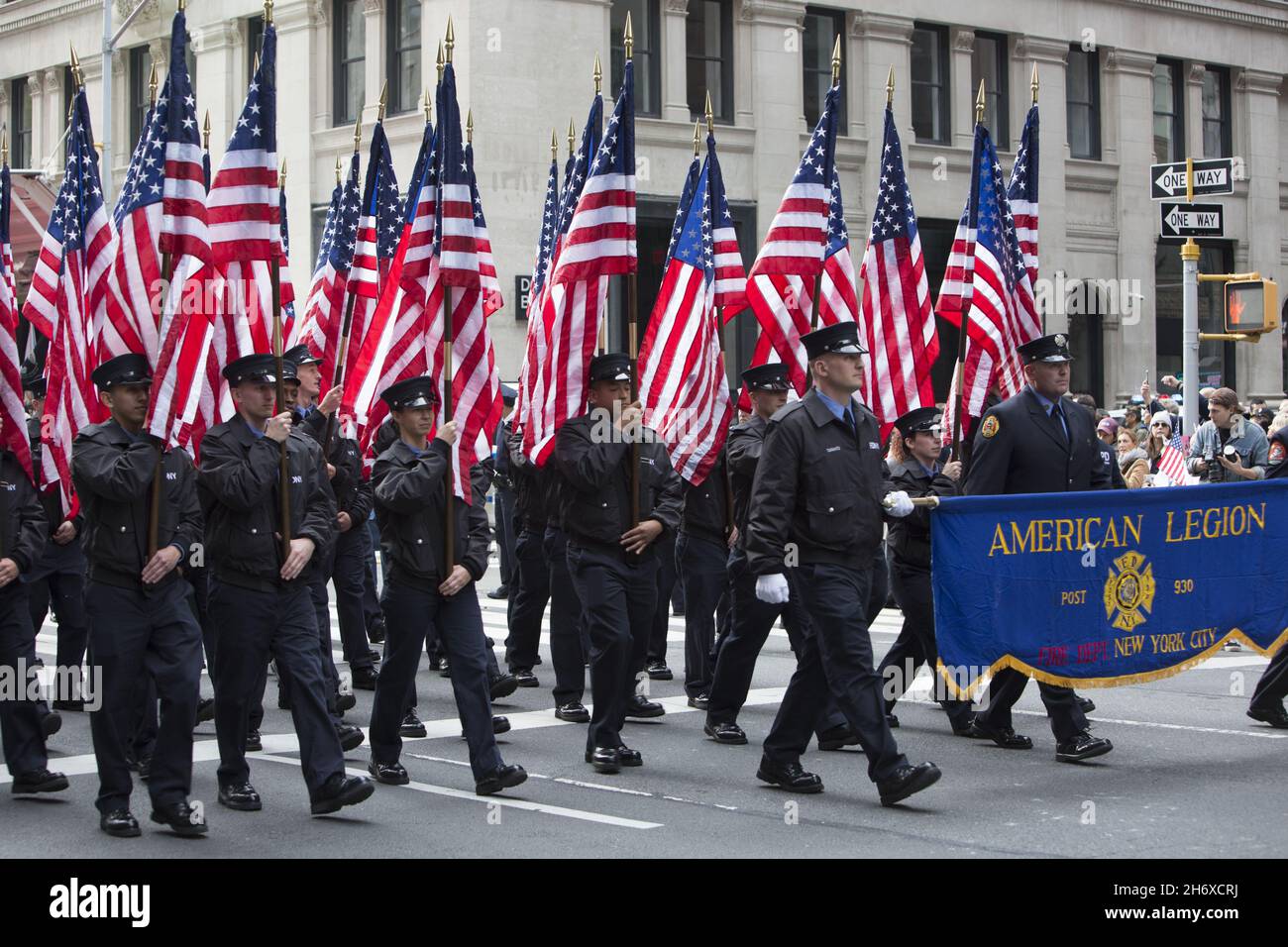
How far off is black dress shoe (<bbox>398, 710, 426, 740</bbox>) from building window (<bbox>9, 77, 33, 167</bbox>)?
31.9m

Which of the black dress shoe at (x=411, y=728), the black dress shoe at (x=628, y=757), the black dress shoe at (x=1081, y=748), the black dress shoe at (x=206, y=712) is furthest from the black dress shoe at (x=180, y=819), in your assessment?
the black dress shoe at (x=1081, y=748)

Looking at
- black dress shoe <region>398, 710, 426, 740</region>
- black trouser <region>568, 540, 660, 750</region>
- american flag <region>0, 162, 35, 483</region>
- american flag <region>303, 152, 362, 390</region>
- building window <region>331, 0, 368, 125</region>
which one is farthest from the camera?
building window <region>331, 0, 368, 125</region>

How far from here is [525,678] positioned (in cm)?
1318

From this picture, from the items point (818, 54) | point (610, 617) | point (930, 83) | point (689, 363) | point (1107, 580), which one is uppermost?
point (818, 54)

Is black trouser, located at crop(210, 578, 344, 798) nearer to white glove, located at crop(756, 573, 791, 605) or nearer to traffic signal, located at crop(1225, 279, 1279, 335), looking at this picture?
white glove, located at crop(756, 573, 791, 605)

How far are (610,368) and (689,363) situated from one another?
179cm

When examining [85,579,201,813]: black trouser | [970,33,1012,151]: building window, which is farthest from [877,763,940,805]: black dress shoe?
[970,33,1012,151]: building window

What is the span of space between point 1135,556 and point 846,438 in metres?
2.34

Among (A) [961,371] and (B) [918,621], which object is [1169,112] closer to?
(A) [961,371]

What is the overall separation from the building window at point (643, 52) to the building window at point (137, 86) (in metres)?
10.5

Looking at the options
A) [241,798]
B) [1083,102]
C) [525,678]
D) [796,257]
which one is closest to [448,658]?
[241,798]

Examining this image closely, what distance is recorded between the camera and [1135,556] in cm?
1050

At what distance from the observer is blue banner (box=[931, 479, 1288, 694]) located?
998 centimetres

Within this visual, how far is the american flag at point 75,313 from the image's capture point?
9625mm
